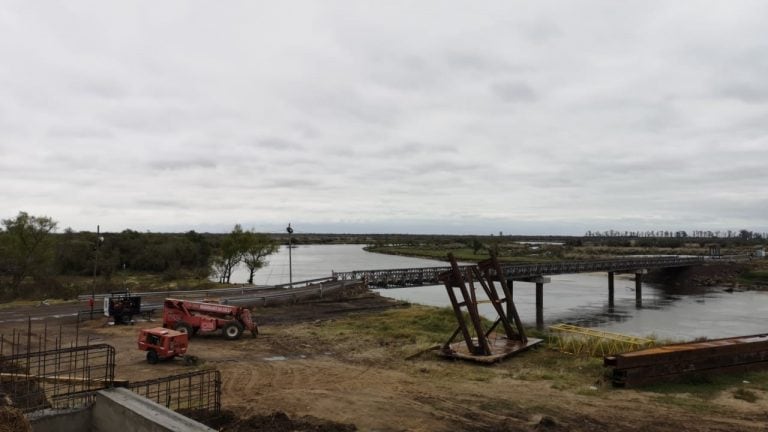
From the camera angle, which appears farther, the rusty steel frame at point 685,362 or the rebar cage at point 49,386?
the rusty steel frame at point 685,362

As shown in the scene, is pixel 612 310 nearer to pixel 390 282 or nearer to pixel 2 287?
pixel 390 282

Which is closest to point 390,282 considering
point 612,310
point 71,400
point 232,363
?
point 612,310

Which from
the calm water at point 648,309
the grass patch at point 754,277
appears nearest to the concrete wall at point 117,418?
the calm water at point 648,309

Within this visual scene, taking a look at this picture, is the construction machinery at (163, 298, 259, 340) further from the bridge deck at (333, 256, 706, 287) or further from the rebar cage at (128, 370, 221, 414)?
the bridge deck at (333, 256, 706, 287)

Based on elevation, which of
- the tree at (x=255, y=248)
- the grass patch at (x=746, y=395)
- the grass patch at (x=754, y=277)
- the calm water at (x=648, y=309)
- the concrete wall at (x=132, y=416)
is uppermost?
the tree at (x=255, y=248)

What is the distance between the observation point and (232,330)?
79.8 ft

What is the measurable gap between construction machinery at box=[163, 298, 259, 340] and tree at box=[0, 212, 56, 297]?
37.4 metres

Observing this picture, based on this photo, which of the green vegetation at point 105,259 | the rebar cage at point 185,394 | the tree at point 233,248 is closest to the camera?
the rebar cage at point 185,394

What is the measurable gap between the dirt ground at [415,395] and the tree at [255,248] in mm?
46332

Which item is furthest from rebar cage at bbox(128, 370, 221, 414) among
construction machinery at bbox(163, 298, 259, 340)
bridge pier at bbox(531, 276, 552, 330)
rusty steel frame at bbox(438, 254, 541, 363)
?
bridge pier at bbox(531, 276, 552, 330)

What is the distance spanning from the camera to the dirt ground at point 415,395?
11.9 metres

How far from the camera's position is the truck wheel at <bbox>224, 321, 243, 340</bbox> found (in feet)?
79.5

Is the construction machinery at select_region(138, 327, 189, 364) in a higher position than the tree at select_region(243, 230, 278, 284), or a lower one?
lower

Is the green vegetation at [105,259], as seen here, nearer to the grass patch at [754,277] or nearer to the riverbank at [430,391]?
the riverbank at [430,391]
